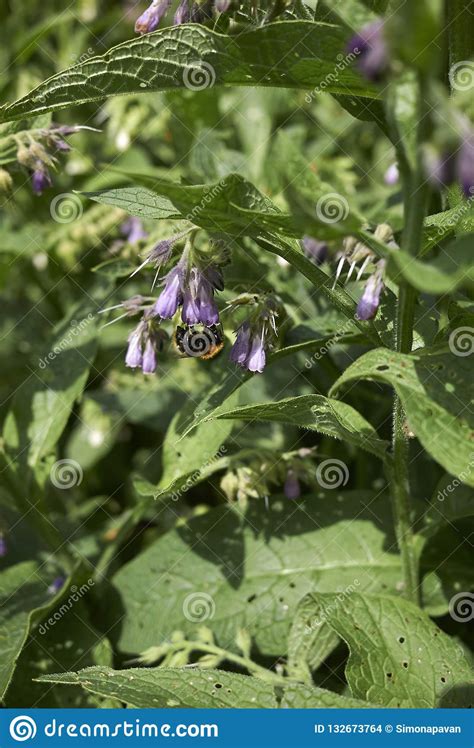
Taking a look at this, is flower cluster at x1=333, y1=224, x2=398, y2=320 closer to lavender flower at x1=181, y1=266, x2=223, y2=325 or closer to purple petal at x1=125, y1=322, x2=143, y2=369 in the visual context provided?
lavender flower at x1=181, y1=266, x2=223, y2=325

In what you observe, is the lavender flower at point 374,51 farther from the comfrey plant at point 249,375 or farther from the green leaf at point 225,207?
the green leaf at point 225,207

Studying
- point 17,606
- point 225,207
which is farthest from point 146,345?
point 17,606

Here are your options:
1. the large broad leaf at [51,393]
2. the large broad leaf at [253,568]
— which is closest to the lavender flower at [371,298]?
the large broad leaf at [253,568]

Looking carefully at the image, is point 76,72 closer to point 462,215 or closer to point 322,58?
point 322,58

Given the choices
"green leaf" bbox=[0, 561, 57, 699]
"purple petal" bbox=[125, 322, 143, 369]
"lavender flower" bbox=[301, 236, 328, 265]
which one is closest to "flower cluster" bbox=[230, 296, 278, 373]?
"purple petal" bbox=[125, 322, 143, 369]

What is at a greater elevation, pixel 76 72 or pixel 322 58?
pixel 322 58

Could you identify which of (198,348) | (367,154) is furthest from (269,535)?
(367,154)
